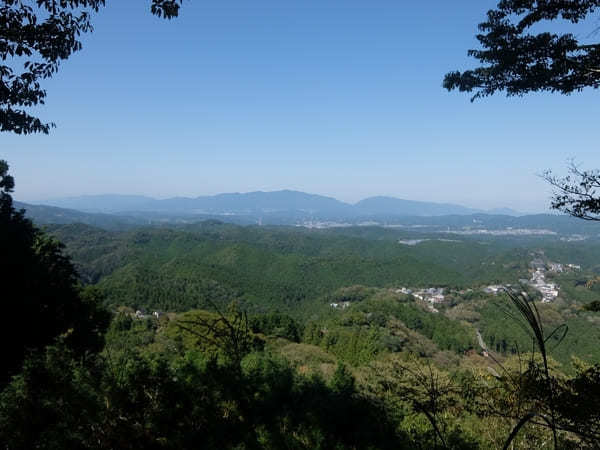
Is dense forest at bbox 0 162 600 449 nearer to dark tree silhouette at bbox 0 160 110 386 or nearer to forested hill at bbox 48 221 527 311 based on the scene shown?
dark tree silhouette at bbox 0 160 110 386

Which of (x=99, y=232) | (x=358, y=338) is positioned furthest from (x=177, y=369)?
(x=99, y=232)

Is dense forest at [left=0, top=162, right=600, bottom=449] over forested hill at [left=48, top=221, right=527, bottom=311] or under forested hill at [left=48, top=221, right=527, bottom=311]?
over

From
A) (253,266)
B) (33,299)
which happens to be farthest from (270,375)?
(253,266)

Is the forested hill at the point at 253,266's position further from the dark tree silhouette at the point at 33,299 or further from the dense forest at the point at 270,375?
the dark tree silhouette at the point at 33,299

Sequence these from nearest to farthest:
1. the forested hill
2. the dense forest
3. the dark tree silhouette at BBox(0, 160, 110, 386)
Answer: the dense forest < the dark tree silhouette at BBox(0, 160, 110, 386) < the forested hill

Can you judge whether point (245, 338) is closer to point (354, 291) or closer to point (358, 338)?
point (358, 338)

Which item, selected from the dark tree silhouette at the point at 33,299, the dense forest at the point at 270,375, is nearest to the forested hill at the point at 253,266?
the dense forest at the point at 270,375

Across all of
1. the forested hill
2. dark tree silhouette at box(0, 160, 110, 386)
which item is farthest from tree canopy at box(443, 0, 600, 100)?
the forested hill

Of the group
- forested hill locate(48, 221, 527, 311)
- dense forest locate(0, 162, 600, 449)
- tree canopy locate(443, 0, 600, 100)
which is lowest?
forested hill locate(48, 221, 527, 311)
